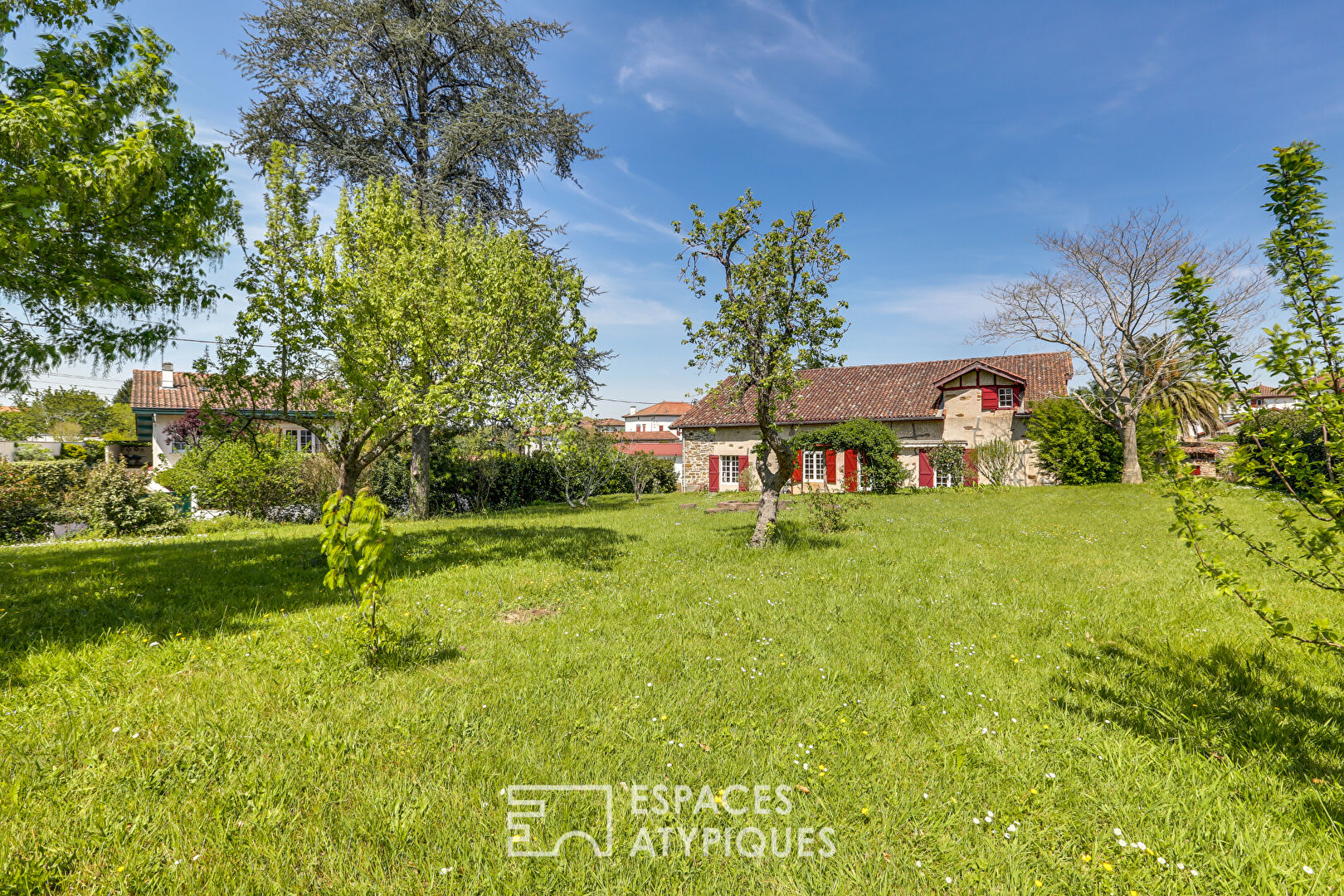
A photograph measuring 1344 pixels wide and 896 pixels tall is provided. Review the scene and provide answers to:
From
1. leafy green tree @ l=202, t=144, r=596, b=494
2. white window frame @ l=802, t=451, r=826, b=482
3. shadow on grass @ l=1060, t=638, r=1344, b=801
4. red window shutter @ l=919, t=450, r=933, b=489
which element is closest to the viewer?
shadow on grass @ l=1060, t=638, r=1344, b=801

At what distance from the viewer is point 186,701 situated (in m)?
3.78

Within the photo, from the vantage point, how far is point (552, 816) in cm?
282

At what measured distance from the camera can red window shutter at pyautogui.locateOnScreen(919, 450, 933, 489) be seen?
79.3 ft

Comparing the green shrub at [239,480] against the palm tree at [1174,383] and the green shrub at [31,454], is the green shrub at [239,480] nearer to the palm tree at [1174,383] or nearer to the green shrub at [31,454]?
the green shrub at [31,454]

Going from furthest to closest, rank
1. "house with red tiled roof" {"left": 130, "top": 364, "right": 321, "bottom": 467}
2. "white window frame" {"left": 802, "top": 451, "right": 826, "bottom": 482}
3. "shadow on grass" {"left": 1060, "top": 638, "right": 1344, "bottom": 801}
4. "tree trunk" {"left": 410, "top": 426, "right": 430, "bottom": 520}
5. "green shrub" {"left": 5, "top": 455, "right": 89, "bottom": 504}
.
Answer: "house with red tiled roof" {"left": 130, "top": 364, "right": 321, "bottom": 467}
"white window frame" {"left": 802, "top": 451, "right": 826, "bottom": 482}
"tree trunk" {"left": 410, "top": 426, "right": 430, "bottom": 520}
"green shrub" {"left": 5, "top": 455, "right": 89, "bottom": 504}
"shadow on grass" {"left": 1060, "top": 638, "right": 1344, "bottom": 801}

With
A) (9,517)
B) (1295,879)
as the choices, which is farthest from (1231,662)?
(9,517)

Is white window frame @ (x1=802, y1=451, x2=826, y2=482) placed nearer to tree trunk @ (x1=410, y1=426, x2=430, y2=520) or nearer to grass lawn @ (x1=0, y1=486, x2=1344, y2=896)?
tree trunk @ (x1=410, y1=426, x2=430, y2=520)

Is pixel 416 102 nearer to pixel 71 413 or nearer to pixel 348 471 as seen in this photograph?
pixel 348 471

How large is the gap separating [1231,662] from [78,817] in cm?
784

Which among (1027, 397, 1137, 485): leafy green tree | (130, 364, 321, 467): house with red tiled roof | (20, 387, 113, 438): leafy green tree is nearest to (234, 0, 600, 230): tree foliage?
(130, 364, 321, 467): house with red tiled roof

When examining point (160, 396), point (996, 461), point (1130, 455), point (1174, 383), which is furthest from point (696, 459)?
point (160, 396)

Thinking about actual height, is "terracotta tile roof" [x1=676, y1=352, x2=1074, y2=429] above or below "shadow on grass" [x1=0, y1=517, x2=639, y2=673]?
above

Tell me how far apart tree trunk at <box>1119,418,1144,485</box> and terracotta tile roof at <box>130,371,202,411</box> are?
41536 millimetres

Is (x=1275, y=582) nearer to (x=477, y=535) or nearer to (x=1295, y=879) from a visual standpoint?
(x=1295, y=879)
